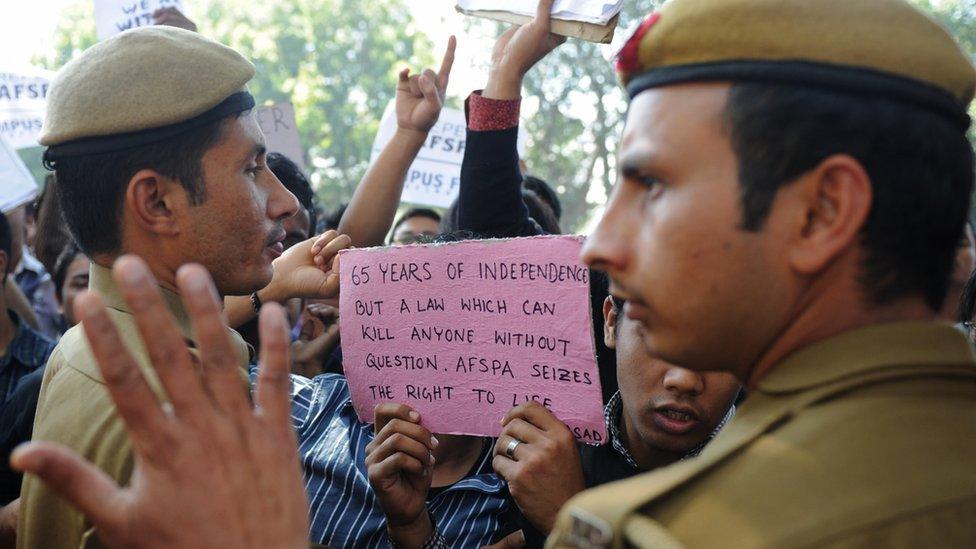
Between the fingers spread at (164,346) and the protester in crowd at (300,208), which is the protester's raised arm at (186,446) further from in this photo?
the protester in crowd at (300,208)

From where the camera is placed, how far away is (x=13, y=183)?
4898 millimetres

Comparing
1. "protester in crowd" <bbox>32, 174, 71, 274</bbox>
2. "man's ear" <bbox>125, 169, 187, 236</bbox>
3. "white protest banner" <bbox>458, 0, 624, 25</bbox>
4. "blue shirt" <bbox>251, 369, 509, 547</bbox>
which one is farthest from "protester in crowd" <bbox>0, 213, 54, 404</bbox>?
"white protest banner" <bbox>458, 0, 624, 25</bbox>

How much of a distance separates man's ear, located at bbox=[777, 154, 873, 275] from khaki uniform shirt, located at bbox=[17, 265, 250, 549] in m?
1.19

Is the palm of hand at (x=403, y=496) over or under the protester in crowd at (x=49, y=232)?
under

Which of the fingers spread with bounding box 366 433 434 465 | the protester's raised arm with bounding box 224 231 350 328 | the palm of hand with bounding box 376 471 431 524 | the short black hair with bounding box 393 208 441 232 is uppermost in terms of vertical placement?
the protester's raised arm with bounding box 224 231 350 328

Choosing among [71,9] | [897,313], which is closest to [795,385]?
[897,313]

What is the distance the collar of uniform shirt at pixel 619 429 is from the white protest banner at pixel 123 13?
378 centimetres

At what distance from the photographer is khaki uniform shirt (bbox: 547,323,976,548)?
1198 mm

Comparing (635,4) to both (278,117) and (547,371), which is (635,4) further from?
(547,371)

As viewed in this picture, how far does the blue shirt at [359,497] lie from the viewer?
2.83 meters

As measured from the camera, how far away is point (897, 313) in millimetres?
1436

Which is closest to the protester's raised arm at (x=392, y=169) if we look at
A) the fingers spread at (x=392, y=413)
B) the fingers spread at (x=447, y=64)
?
the fingers spread at (x=447, y=64)

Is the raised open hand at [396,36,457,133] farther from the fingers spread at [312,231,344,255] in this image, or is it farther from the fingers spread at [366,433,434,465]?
the fingers spread at [366,433,434,465]

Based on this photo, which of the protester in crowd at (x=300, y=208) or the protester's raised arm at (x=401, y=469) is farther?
the protester in crowd at (x=300, y=208)
